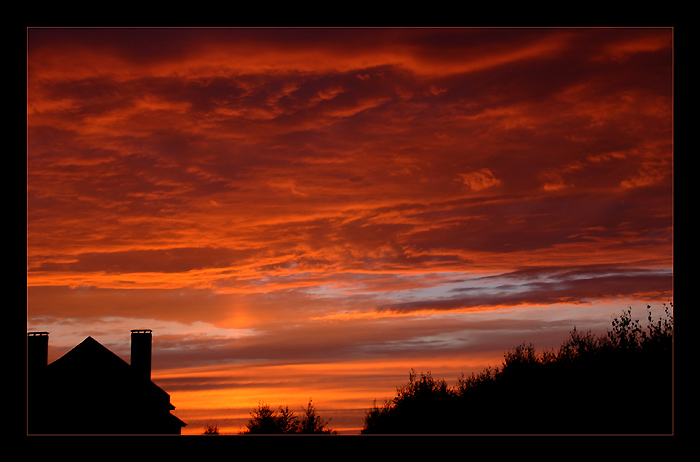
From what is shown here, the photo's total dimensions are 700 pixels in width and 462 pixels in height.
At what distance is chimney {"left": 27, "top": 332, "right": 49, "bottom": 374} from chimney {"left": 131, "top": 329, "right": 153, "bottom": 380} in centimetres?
371

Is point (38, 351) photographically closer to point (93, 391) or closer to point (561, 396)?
point (93, 391)

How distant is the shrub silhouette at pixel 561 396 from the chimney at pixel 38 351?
2011 centimetres

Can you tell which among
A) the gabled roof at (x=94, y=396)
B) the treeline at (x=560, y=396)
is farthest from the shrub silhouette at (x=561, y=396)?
the gabled roof at (x=94, y=396)

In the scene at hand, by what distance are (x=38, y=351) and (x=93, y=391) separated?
3658 millimetres

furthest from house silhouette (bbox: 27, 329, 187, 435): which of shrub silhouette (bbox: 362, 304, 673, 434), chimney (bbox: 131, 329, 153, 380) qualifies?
shrub silhouette (bbox: 362, 304, 673, 434)

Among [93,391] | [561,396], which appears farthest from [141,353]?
[561,396]

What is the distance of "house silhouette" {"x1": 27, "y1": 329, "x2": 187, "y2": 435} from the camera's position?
2542 cm

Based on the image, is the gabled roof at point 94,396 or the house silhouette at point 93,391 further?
the gabled roof at point 94,396

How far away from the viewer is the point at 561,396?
3566 cm

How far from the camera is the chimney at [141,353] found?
89.7 ft

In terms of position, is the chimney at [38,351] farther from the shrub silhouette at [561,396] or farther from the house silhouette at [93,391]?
the shrub silhouette at [561,396]
